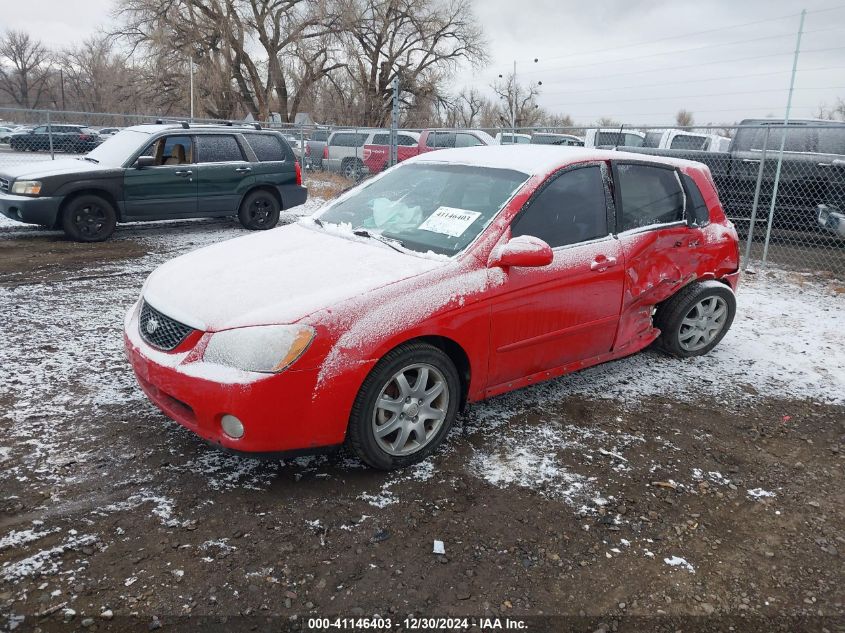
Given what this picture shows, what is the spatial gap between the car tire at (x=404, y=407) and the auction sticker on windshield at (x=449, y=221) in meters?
0.79

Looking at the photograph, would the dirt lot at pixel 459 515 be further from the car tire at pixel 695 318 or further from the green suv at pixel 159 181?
the green suv at pixel 159 181

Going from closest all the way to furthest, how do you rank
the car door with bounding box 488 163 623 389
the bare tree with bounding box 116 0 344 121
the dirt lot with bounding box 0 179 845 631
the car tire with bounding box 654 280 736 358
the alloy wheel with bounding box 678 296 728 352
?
the dirt lot with bounding box 0 179 845 631
the car door with bounding box 488 163 623 389
the car tire with bounding box 654 280 736 358
the alloy wheel with bounding box 678 296 728 352
the bare tree with bounding box 116 0 344 121

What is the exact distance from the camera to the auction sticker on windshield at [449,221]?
3.70 metres

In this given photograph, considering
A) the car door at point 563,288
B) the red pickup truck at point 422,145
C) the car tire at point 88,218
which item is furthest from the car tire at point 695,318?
the red pickup truck at point 422,145

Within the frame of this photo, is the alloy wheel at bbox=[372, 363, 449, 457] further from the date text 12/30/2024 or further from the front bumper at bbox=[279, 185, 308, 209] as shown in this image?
the front bumper at bbox=[279, 185, 308, 209]

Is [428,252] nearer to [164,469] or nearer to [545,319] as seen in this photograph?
[545,319]

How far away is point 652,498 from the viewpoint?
3.18 meters

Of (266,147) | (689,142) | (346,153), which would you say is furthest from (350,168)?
(689,142)

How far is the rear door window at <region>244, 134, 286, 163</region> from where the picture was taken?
1029cm

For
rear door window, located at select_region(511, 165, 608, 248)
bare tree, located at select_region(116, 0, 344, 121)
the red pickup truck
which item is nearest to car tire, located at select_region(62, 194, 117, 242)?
rear door window, located at select_region(511, 165, 608, 248)

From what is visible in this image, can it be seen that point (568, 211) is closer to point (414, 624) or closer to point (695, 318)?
point (695, 318)

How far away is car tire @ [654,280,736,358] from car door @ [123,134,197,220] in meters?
7.27

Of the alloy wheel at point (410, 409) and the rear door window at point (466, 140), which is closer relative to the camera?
the alloy wheel at point (410, 409)

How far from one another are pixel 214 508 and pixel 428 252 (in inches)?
67.2
